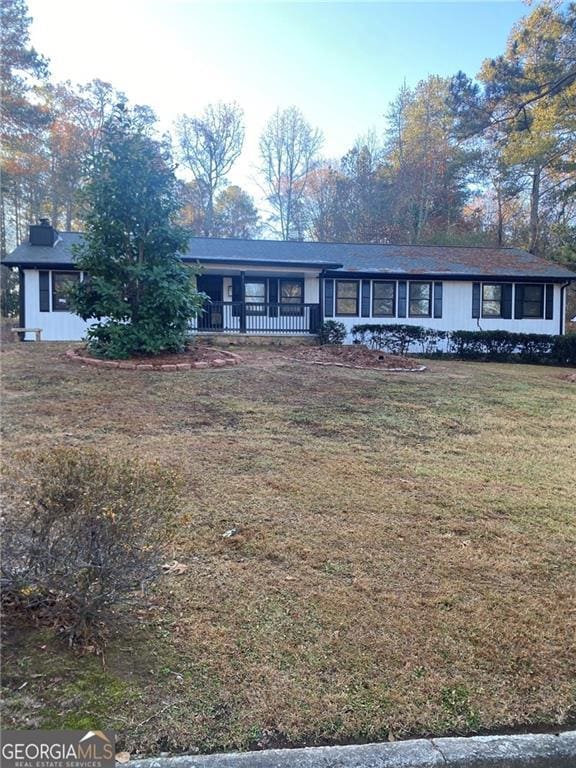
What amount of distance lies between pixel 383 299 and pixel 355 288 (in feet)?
3.31

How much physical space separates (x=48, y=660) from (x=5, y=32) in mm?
24827

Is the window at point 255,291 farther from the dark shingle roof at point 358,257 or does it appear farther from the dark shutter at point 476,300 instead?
the dark shutter at point 476,300

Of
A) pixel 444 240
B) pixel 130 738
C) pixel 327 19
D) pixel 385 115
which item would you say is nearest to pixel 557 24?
pixel 327 19

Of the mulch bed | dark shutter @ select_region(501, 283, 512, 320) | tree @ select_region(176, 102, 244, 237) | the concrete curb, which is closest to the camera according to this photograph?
the concrete curb

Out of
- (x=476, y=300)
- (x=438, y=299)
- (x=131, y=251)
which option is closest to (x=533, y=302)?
(x=476, y=300)

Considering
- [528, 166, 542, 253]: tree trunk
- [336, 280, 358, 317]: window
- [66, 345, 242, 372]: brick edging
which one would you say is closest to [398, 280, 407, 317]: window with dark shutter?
[336, 280, 358, 317]: window

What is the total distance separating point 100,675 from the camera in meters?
2.12

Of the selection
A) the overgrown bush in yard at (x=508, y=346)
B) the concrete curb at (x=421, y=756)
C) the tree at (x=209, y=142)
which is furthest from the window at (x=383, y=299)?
the tree at (x=209, y=142)

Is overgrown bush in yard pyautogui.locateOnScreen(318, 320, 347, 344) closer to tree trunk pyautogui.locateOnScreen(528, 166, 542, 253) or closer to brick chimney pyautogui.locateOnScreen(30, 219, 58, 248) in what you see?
brick chimney pyautogui.locateOnScreen(30, 219, 58, 248)

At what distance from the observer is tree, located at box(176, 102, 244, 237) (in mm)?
31688

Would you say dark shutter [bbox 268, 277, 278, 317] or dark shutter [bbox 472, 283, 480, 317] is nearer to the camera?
dark shutter [bbox 268, 277, 278, 317]

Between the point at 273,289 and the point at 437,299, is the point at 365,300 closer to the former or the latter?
the point at 437,299

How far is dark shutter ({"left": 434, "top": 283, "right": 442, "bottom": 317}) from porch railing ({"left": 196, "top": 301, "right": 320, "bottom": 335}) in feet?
14.2

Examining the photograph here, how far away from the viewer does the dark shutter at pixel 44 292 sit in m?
15.1
